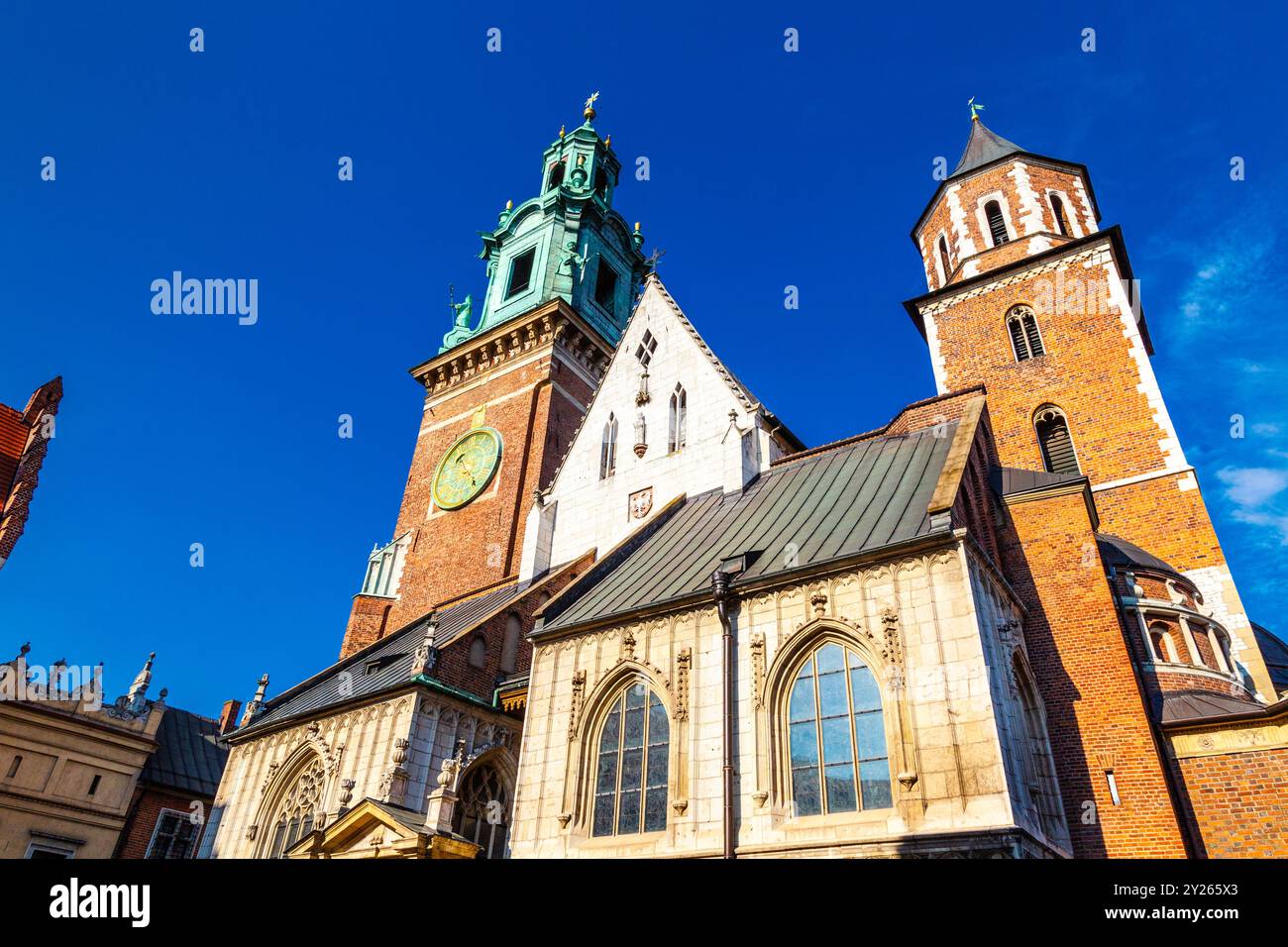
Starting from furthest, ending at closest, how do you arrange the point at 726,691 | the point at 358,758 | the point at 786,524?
1. the point at 358,758
2. the point at 786,524
3. the point at 726,691

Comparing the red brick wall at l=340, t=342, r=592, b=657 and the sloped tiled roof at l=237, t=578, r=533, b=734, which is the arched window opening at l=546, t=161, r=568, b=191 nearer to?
the red brick wall at l=340, t=342, r=592, b=657

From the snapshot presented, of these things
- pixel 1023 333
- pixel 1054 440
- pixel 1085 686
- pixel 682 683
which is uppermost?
pixel 1023 333

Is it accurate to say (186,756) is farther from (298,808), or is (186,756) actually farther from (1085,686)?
(1085,686)

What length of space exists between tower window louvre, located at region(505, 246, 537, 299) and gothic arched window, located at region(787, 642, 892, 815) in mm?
29911

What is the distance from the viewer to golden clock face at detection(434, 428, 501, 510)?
33.8 m

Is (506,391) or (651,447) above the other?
(506,391)

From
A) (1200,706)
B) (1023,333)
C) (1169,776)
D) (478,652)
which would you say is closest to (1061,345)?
(1023,333)

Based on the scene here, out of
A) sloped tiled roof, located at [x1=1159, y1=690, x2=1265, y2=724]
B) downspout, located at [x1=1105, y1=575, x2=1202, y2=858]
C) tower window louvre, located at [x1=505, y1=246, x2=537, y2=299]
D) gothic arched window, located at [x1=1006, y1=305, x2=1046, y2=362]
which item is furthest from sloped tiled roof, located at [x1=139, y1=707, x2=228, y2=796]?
gothic arched window, located at [x1=1006, y1=305, x2=1046, y2=362]

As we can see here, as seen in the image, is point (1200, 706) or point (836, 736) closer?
point (836, 736)

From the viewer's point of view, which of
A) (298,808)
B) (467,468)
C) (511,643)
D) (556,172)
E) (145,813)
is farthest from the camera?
(556,172)

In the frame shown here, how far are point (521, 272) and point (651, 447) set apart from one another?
19.9m

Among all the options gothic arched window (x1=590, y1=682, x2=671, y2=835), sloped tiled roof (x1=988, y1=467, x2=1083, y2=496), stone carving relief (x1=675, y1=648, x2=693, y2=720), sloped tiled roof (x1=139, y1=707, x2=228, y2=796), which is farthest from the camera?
sloped tiled roof (x1=139, y1=707, x2=228, y2=796)

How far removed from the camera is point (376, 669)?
22.1 m
